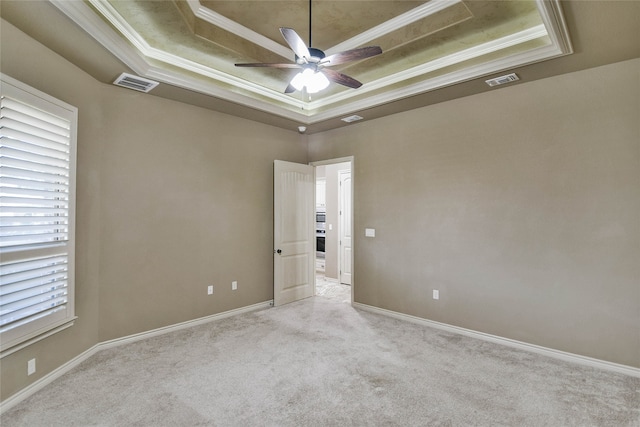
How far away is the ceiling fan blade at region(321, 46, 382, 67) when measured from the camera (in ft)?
7.68

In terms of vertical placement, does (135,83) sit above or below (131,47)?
below

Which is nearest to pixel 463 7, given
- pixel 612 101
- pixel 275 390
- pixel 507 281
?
pixel 612 101

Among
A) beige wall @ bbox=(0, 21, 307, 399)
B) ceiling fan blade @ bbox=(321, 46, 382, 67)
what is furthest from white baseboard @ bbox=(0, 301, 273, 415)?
ceiling fan blade @ bbox=(321, 46, 382, 67)

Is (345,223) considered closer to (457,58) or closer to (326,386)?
(457,58)

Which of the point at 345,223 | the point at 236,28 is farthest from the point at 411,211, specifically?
the point at 236,28

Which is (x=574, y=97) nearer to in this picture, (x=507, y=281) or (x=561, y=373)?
(x=507, y=281)

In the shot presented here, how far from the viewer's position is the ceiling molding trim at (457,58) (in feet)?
9.86

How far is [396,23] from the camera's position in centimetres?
296

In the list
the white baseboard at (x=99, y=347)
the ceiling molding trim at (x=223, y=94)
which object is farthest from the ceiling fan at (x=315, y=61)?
the white baseboard at (x=99, y=347)

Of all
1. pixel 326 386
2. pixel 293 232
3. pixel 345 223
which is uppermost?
pixel 345 223

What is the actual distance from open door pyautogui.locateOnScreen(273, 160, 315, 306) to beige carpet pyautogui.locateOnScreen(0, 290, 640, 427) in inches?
53.5

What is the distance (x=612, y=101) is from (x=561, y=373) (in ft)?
8.38

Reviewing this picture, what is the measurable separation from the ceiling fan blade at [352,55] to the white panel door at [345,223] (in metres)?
4.10

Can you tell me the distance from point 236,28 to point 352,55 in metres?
1.36
